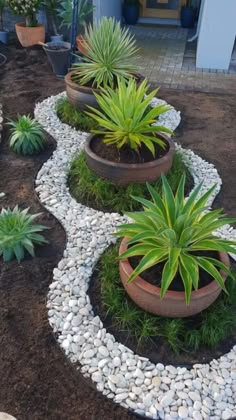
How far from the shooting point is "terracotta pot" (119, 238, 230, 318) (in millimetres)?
1997

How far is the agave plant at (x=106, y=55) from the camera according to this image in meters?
4.02

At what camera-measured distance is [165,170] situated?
3.14 m

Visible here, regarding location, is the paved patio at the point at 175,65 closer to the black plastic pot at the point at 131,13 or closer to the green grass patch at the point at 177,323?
the black plastic pot at the point at 131,13

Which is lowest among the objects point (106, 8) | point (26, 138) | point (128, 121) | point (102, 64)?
point (26, 138)

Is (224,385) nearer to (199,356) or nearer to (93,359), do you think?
(199,356)

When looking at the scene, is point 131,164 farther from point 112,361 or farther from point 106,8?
point 106,8

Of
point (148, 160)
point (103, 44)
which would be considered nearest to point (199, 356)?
point (148, 160)

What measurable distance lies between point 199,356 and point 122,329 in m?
0.45

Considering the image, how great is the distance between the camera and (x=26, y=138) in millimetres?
3689

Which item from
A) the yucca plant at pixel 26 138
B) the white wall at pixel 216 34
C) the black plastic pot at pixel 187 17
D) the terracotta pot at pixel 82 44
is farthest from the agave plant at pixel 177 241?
the black plastic pot at pixel 187 17

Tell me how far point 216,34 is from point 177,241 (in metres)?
4.88

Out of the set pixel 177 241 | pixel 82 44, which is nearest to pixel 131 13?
pixel 82 44

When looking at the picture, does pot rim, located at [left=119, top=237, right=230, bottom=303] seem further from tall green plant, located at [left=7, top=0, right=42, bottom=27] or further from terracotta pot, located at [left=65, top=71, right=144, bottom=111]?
tall green plant, located at [left=7, top=0, right=42, bottom=27]

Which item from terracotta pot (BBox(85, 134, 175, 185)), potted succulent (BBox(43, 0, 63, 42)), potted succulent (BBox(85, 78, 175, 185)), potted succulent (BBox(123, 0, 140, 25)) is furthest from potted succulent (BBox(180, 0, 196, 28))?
terracotta pot (BBox(85, 134, 175, 185))
